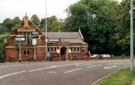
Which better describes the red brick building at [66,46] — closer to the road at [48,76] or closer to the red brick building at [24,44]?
the red brick building at [24,44]

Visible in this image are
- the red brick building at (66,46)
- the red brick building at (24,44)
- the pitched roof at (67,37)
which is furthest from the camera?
the pitched roof at (67,37)

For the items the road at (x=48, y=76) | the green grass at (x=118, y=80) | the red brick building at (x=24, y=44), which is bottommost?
the road at (x=48, y=76)

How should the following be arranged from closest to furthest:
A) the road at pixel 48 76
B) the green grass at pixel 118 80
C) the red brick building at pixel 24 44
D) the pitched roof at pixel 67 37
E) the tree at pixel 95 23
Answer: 1. the green grass at pixel 118 80
2. the road at pixel 48 76
3. the red brick building at pixel 24 44
4. the pitched roof at pixel 67 37
5. the tree at pixel 95 23

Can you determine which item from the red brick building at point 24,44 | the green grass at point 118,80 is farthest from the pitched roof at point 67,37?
the green grass at point 118,80

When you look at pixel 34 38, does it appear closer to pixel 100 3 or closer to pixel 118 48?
pixel 100 3

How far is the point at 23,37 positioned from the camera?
5456cm

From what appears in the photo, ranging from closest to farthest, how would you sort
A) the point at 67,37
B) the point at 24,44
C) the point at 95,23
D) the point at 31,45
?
1. the point at 24,44
2. the point at 31,45
3. the point at 67,37
4. the point at 95,23

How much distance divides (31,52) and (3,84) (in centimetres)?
4061

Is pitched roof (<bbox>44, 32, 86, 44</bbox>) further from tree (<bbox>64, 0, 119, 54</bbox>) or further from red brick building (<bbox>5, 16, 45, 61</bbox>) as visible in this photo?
tree (<bbox>64, 0, 119, 54</bbox>)

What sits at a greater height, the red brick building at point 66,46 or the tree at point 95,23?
the tree at point 95,23

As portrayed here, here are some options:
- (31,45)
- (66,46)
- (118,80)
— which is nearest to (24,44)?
(31,45)

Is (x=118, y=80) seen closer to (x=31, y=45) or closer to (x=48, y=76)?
(x=48, y=76)

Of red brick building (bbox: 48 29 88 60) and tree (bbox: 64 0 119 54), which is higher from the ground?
tree (bbox: 64 0 119 54)

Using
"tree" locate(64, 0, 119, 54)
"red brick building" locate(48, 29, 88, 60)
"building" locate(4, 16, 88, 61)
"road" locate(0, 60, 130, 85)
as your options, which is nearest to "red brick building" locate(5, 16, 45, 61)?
"building" locate(4, 16, 88, 61)
